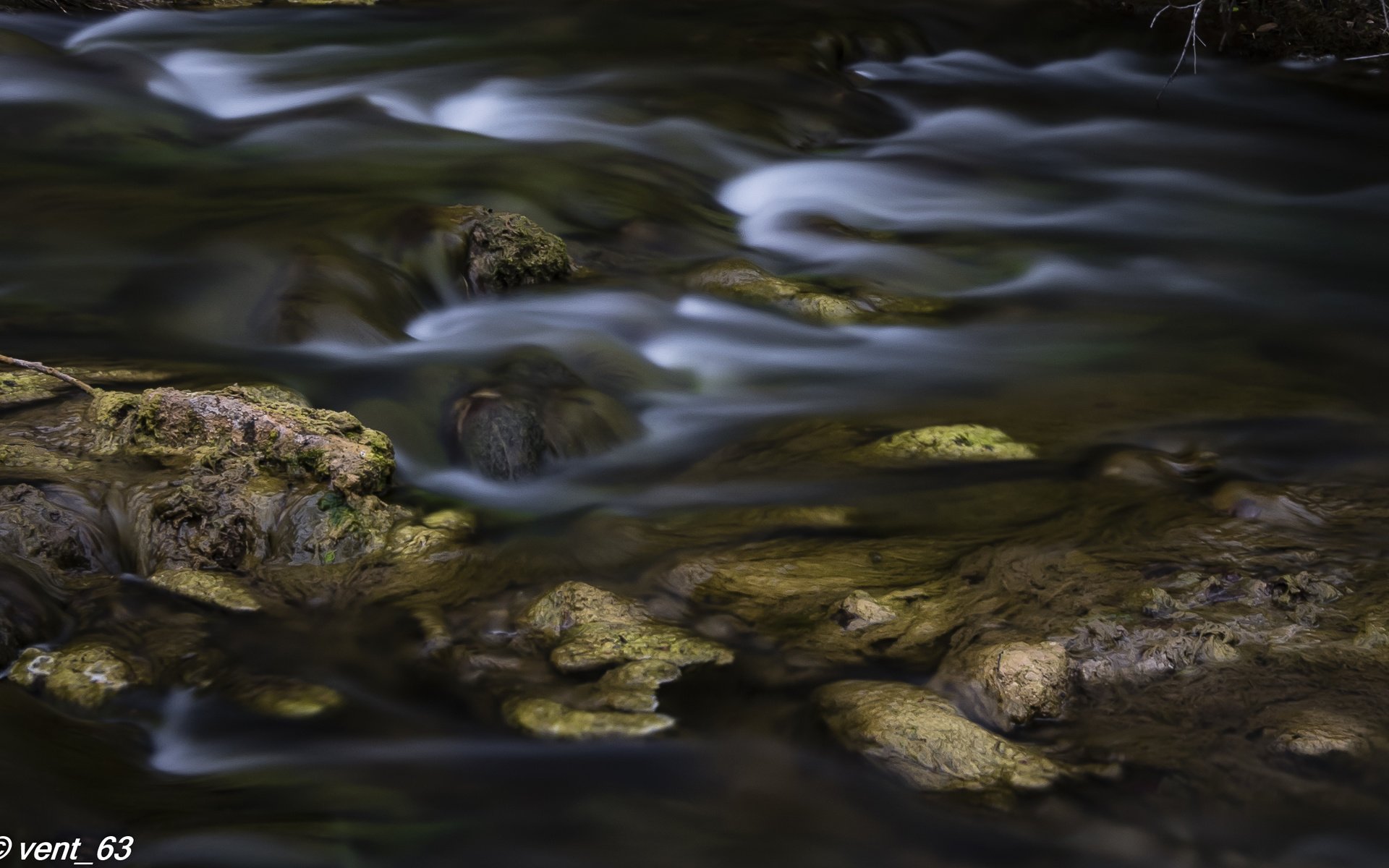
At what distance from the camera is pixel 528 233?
5820 millimetres

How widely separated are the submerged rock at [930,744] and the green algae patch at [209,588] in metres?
1.57

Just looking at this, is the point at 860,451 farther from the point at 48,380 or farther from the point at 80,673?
the point at 48,380

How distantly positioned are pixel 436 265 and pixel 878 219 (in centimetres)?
317

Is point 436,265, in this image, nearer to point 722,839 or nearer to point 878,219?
point 878,219

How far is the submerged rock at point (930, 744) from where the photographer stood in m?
2.53

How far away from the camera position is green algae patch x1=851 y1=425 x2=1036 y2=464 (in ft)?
13.8

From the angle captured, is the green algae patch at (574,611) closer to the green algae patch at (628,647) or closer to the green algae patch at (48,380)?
the green algae patch at (628,647)

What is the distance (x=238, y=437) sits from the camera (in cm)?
368

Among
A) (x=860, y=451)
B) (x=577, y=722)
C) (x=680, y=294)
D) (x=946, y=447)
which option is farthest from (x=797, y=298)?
(x=577, y=722)

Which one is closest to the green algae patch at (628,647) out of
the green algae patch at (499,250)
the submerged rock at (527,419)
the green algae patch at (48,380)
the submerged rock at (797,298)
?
the submerged rock at (527,419)

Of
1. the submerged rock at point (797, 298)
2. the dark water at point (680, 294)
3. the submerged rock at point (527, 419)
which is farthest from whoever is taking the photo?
the submerged rock at point (797, 298)

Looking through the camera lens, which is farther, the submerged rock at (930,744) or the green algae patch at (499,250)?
the green algae patch at (499,250)

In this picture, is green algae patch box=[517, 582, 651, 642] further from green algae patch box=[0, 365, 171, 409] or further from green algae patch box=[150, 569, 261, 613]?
green algae patch box=[0, 365, 171, 409]

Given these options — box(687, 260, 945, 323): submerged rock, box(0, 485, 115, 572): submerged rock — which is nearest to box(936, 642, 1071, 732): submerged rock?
box(0, 485, 115, 572): submerged rock
